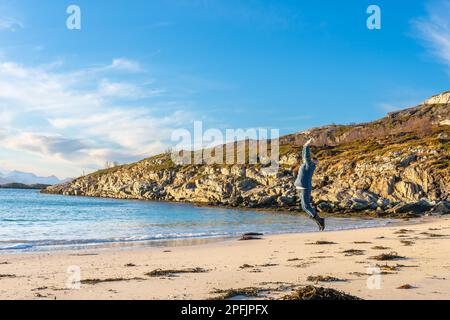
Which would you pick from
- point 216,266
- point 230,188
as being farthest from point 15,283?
point 230,188

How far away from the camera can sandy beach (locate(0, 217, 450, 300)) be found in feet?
32.4

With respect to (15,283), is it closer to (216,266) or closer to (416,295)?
(216,266)

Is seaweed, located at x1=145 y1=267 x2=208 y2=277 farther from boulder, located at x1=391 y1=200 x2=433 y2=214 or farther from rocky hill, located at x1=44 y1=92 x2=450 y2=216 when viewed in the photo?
boulder, located at x1=391 y1=200 x2=433 y2=214

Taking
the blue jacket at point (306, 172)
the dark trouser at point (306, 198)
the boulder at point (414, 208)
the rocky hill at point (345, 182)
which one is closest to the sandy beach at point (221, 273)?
the dark trouser at point (306, 198)

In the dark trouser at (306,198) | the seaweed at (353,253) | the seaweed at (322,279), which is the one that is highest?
the dark trouser at (306,198)

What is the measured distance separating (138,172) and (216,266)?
16397 centimetres

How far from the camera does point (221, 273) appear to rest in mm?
13164

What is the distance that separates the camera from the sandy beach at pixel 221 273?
9.87 m

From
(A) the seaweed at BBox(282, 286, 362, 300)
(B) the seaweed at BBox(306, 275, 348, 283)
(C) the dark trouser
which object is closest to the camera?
Answer: (A) the seaweed at BBox(282, 286, 362, 300)

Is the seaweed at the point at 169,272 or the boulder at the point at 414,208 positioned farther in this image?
the boulder at the point at 414,208

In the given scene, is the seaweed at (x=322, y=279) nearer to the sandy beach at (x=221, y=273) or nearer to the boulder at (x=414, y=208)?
the sandy beach at (x=221, y=273)

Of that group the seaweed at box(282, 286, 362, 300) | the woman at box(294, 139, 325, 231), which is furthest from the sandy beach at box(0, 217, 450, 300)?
the woman at box(294, 139, 325, 231)

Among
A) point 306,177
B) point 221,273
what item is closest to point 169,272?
point 221,273

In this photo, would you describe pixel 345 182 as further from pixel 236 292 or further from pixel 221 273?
pixel 236 292
